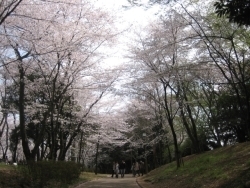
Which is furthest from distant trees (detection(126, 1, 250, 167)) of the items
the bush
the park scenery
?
the bush

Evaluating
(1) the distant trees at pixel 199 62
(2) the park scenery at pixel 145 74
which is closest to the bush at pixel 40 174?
(2) the park scenery at pixel 145 74

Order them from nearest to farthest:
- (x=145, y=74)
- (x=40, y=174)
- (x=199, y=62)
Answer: (x=40, y=174) < (x=199, y=62) < (x=145, y=74)

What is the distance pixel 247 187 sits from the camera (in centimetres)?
603

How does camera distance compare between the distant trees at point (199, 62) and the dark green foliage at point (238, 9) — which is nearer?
the dark green foliage at point (238, 9)

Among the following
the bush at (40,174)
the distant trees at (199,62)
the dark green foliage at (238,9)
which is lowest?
the bush at (40,174)

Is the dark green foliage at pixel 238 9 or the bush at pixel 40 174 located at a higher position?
the dark green foliage at pixel 238 9

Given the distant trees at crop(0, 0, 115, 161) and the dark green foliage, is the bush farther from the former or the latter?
the dark green foliage

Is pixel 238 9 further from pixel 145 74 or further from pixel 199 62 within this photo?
pixel 145 74

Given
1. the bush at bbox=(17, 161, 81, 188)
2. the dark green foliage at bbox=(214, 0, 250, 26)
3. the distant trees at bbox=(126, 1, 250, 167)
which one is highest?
the distant trees at bbox=(126, 1, 250, 167)

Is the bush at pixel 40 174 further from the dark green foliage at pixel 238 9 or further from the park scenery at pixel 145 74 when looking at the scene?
the dark green foliage at pixel 238 9

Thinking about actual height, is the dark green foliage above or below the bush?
above

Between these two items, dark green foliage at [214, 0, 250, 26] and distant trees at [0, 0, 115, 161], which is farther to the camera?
distant trees at [0, 0, 115, 161]

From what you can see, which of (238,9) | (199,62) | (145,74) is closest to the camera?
(238,9)

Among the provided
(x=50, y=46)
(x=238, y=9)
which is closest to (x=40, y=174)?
(x=50, y=46)
